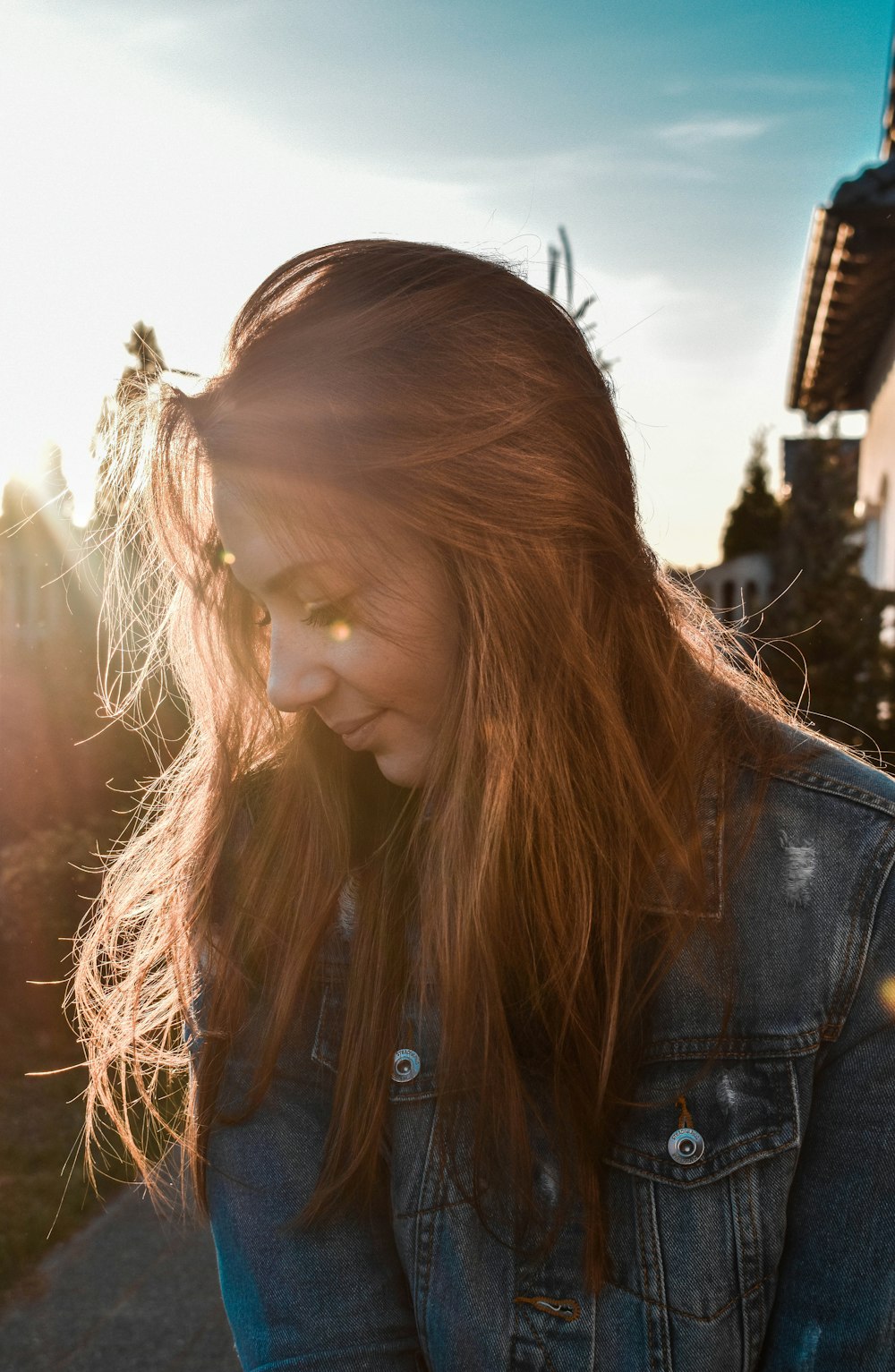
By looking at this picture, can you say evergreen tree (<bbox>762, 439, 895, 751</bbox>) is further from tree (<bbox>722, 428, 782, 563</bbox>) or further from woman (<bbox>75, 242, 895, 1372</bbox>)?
tree (<bbox>722, 428, 782, 563</bbox>)

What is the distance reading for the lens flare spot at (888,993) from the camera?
1423 millimetres

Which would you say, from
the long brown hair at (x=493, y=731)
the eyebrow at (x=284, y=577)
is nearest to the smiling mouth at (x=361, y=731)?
the long brown hair at (x=493, y=731)

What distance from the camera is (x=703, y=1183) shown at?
1.49m

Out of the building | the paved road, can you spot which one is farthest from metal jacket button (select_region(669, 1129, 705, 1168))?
the building

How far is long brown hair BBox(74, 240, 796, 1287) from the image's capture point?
1479 millimetres

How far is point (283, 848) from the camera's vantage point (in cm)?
179

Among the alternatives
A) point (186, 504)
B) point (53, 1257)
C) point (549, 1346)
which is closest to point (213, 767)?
point (186, 504)

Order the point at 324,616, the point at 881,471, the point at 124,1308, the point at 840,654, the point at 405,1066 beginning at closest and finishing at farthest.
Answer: the point at 324,616 < the point at 405,1066 < the point at 124,1308 < the point at 840,654 < the point at 881,471

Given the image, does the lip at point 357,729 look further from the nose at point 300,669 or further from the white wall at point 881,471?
the white wall at point 881,471

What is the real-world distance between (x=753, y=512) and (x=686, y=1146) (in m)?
19.3

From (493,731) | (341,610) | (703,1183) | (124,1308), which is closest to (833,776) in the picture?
(493,731)

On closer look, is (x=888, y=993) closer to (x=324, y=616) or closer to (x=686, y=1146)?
(x=686, y=1146)

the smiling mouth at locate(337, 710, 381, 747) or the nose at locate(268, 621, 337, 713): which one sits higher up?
the nose at locate(268, 621, 337, 713)

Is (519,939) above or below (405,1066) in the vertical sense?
above
